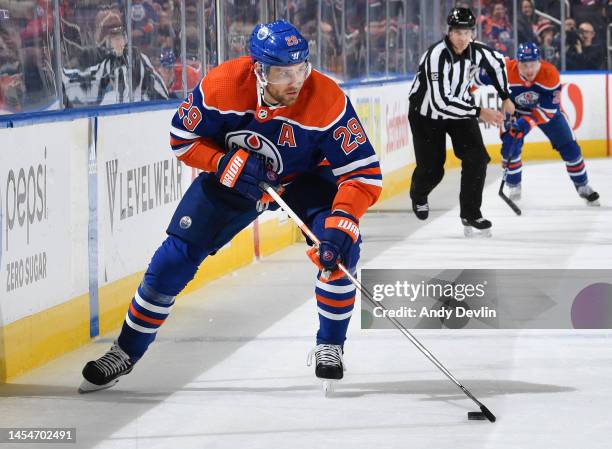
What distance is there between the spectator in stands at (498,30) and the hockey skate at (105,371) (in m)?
14.5

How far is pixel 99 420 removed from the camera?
4.71 metres

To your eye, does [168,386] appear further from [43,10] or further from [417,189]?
[417,189]

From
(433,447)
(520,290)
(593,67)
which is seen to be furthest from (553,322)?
(593,67)

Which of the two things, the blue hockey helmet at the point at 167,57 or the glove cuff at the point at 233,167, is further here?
the blue hockey helmet at the point at 167,57

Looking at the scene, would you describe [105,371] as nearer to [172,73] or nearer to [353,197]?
[353,197]

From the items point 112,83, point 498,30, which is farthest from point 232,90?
point 498,30

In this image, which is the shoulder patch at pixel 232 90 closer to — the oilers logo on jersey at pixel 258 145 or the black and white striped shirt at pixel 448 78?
the oilers logo on jersey at pixel 258 145

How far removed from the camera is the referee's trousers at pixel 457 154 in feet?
32.8

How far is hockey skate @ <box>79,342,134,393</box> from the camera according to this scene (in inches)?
201

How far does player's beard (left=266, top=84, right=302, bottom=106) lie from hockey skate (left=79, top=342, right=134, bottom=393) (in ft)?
3.45

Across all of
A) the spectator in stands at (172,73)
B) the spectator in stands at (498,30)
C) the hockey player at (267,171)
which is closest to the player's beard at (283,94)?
the hockey player at (267,171)

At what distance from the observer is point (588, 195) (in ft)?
39.7

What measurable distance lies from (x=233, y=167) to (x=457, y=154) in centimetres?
528

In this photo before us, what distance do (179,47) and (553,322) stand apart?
2.98m
